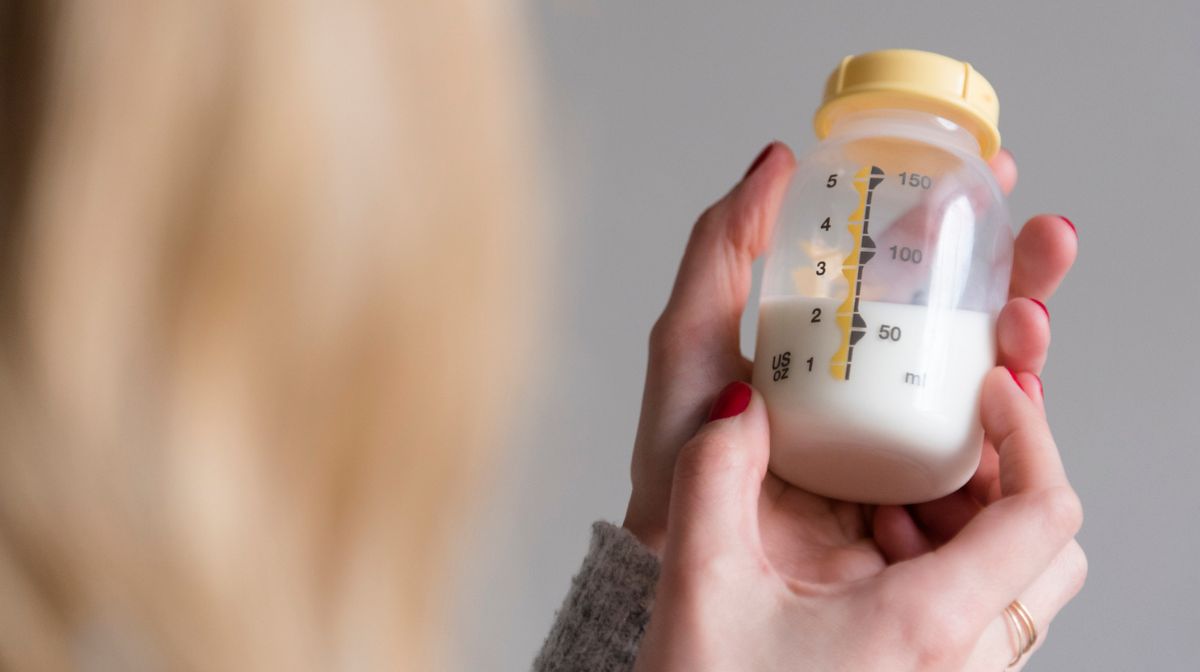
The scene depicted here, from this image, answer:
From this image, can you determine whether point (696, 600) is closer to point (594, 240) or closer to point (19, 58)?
point (19, 58)

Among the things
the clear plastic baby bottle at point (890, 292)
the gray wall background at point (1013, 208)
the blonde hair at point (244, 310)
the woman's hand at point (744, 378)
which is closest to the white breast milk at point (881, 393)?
the clear plastic baby bottle at point (890, 292)

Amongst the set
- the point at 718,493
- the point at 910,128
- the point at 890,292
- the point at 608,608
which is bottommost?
the point at 608,608

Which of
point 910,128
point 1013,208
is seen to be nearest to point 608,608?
point 910,128

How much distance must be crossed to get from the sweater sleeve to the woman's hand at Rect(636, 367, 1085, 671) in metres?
0.16

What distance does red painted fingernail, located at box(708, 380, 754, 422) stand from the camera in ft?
2.78

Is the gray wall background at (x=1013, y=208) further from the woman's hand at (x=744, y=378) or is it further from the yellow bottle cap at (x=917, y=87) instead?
the yellow bottle cap at (x=917, y=87)

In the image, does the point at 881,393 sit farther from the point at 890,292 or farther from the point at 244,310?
the point at 244,310

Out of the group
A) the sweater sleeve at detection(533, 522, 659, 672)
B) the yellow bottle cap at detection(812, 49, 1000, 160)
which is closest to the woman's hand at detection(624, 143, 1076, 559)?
the sweater sleeve at detection(533, 522, 659, 672)

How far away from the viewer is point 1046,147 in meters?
1.38

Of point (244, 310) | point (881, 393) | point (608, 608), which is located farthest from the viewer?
point (608, 608)

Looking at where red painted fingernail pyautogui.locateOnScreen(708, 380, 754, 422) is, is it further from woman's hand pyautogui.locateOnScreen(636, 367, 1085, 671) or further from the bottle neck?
the bottle neck

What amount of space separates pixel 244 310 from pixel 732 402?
1.26ft

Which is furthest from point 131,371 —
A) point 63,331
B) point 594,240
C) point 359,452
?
point 594,240

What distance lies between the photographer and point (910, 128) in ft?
2.89
